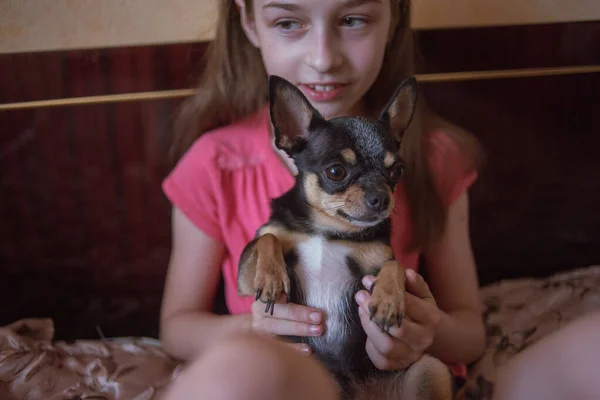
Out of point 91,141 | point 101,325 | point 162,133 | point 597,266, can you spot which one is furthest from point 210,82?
point 597,266

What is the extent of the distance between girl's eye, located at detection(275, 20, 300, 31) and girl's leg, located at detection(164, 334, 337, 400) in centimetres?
38

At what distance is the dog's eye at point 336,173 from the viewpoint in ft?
1.86

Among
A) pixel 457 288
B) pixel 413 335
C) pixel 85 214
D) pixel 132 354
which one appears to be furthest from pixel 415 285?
pixel 85 214

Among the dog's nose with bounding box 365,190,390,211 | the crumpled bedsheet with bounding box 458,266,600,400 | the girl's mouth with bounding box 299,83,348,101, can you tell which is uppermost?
the girl's mouth with bounding box 299,83,348,101

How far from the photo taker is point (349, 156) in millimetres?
563

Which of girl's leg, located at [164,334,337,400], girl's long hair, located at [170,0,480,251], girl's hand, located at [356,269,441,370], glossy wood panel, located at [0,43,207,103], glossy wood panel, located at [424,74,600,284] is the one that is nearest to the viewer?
Answer: girl's leg, located at [164,334,337,400]

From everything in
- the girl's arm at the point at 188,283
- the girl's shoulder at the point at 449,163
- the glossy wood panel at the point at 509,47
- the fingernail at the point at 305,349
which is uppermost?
the glossy wood panel at the point at 509,47

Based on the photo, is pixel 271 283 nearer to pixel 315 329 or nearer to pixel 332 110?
pixel 315 329

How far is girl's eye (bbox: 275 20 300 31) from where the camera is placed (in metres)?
0.69

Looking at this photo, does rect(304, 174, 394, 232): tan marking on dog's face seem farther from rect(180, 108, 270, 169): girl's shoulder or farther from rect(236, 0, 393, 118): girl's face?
rect(180, 108, 270, 169): girl's shoulder

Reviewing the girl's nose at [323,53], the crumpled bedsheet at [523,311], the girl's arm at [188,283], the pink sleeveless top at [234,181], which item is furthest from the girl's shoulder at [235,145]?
the crumpled bedsheet at [523,311]

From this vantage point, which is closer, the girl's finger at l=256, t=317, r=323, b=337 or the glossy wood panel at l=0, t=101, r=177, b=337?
the girl's finger at l=256, t=317, r=323, b=337

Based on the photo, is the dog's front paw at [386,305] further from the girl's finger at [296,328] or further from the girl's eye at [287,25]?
the girl's eye at [287,25]

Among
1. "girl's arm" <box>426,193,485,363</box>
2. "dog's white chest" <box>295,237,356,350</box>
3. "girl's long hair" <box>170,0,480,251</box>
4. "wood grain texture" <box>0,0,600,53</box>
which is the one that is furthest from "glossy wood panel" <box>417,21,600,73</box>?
"dog's white chest" <box>295,237,356,350</box>
